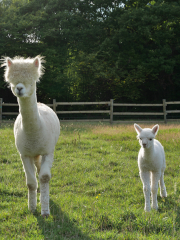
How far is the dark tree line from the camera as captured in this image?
20.7 m

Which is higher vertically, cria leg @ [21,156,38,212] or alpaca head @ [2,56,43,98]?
alpaca head @ [2,56,43,98]

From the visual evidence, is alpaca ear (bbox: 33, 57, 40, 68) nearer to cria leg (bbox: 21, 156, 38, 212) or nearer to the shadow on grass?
cria leg (bbox: 21, 156, 38, 212)

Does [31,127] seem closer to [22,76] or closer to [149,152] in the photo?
[22,76]

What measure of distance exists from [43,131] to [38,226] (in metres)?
1.24

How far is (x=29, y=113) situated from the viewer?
320 centimetres

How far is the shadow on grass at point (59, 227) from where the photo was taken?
2855 millimetres

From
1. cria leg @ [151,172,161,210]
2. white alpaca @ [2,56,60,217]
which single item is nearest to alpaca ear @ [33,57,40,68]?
white alpaca @ [2,56,60,217]

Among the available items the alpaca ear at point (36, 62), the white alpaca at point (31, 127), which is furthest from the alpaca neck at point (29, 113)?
the alpaca ear at point (36, 62)

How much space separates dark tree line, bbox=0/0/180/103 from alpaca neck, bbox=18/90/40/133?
58.7 feet

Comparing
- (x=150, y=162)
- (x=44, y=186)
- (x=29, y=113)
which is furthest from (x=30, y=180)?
(x=150, y=162)

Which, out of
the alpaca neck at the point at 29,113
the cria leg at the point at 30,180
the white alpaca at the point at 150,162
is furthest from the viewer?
the white alpaca at the point at 150,162

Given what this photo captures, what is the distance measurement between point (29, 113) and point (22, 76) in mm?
528

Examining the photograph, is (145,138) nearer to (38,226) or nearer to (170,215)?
(170,215)

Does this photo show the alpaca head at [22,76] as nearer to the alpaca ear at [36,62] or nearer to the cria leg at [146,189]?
the alpaca ear at [36,62]
